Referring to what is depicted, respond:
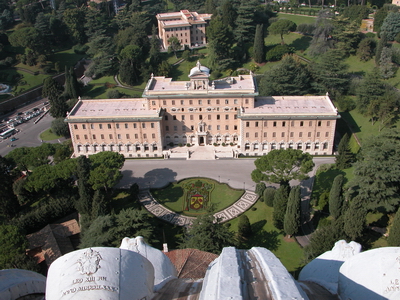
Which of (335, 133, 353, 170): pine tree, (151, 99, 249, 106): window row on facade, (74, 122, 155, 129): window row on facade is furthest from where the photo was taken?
(151, 99, 249, 106): window row on facade

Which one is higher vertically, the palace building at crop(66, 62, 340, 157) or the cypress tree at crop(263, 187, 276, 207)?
the palace building at crop(66, 62, 340, 157)

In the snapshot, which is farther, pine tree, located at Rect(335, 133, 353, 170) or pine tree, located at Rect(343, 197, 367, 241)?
pine tree, located at Rect(335, 133, 353, 170)

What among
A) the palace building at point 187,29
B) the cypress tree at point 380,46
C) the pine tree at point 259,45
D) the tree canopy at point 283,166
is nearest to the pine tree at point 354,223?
the tree canopy at point 283,166

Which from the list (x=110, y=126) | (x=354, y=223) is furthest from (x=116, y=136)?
(x=354, y=223)

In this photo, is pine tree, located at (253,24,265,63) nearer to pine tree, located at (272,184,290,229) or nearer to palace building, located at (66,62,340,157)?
palace building, located at (66,62,340,157)

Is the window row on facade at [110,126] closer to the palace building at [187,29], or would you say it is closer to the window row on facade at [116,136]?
the window row on facade at [116,136]

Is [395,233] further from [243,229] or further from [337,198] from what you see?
[243,229]

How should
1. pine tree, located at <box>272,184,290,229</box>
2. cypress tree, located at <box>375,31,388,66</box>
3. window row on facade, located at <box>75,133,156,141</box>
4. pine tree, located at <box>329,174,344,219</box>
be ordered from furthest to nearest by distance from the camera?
1. cypress tree, located at <box>375,31,388,66</box>
2. window row on facade, located at <box>75,133,156,141</box>
3. pine tree, located at <box>272,184,290,229</box>
4. pine tree, located at <box>329,174,344,219</box>

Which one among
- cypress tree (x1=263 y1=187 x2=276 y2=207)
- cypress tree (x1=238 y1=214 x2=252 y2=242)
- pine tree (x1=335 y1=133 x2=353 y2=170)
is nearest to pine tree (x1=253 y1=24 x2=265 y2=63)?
pine tree (x1=335 y1=133 x2=353 y2=170)

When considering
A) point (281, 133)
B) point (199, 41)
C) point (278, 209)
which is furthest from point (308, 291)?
point (199, 41)
